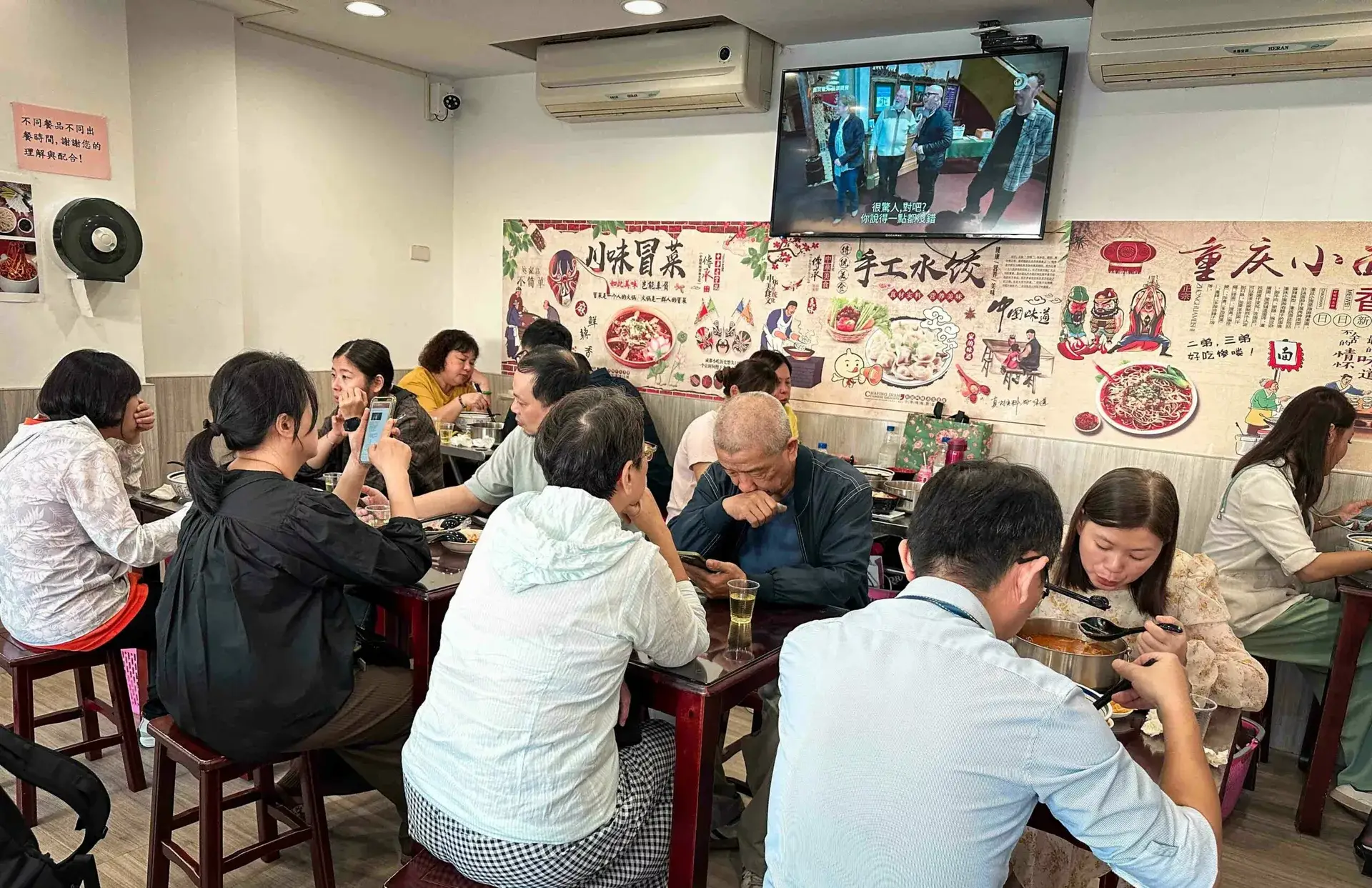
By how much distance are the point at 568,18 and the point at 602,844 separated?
3761mm

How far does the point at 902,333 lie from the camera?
4.36 meters

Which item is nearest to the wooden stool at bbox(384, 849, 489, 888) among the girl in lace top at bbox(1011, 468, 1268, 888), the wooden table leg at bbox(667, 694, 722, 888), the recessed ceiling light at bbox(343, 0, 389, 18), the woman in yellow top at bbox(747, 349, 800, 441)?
the wooden table leg at bbox(667, 694, 722, 888)

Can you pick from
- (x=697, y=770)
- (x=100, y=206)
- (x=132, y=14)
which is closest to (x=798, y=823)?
(x=697, y=770)

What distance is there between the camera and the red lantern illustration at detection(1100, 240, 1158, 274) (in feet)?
12.5

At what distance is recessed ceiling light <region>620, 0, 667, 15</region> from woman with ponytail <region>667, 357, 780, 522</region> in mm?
1612

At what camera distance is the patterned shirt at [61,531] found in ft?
7.73

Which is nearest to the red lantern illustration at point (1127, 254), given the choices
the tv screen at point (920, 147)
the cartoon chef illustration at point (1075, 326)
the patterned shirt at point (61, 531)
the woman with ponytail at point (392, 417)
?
the cartoon chef illustration at point (1075, 326)

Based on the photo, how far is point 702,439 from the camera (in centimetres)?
381

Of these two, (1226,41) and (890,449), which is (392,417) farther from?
(1226,41)

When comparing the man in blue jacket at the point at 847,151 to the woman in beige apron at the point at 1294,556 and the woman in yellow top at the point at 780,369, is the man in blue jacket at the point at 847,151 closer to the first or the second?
the woman in yellow top at the point at 780,369

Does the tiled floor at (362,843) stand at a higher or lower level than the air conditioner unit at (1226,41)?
lower

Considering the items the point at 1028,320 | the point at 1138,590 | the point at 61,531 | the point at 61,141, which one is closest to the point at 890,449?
the point at 1028,320

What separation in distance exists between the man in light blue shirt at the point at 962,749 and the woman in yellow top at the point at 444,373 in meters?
3.87

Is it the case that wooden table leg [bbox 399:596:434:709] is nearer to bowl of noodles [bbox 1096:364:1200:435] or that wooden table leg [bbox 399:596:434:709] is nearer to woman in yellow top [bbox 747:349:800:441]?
woman in yellow top [bbox 747:349:800:441]
